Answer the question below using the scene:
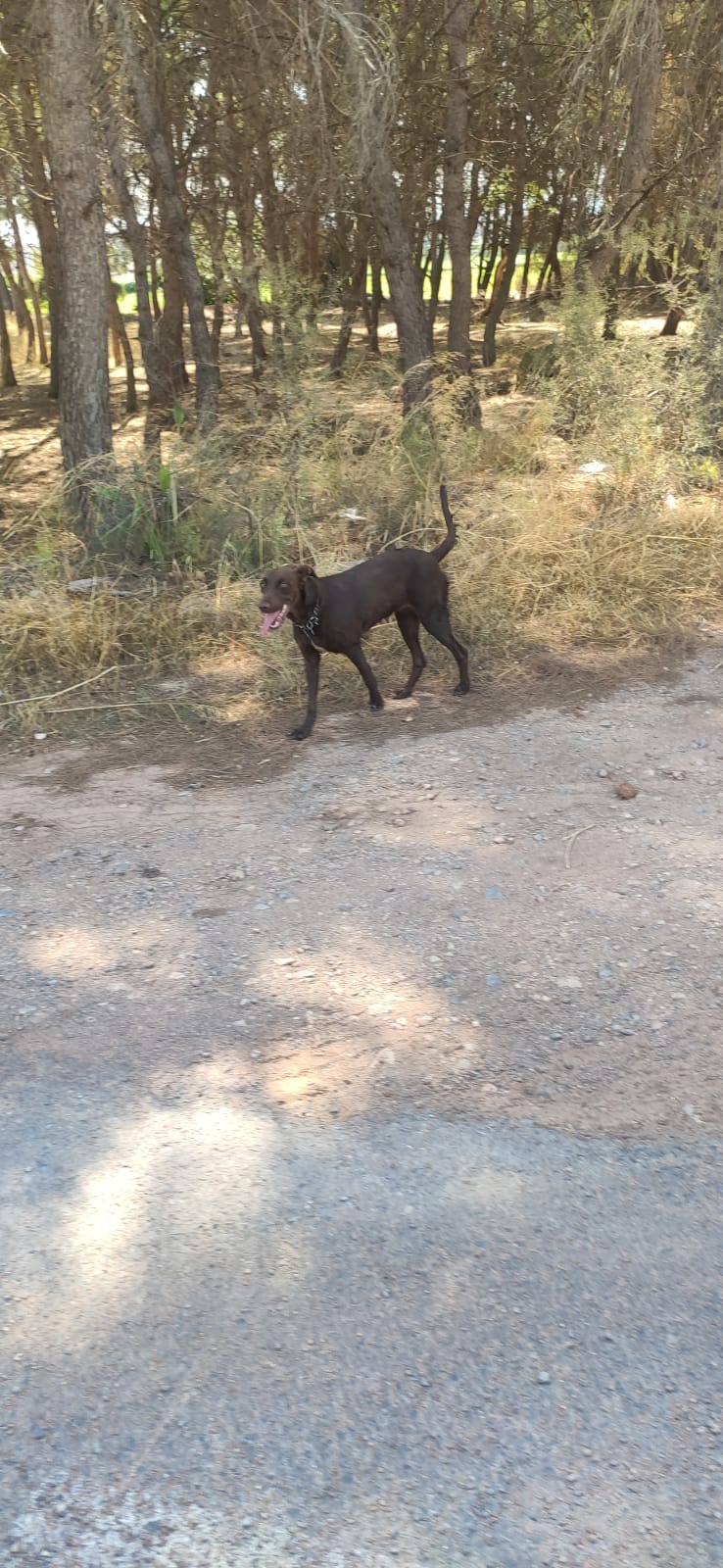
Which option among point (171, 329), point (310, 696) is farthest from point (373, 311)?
point (310, 696)

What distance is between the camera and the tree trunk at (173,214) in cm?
1050

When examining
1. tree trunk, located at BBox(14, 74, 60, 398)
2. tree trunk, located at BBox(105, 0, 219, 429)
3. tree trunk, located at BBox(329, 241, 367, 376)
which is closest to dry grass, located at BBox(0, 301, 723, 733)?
tree trunk, located at BBox(105, 0, 219, 429)

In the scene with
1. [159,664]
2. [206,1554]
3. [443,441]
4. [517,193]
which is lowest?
[206,1554]

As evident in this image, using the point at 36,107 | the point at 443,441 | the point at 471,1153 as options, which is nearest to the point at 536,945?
the point at 471,1153

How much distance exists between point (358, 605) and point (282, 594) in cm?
48

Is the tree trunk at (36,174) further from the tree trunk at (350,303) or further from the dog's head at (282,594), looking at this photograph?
the dog's head at (282,594)

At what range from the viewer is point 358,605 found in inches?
214

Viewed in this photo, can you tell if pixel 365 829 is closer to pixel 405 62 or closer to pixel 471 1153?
pixel 471 1153

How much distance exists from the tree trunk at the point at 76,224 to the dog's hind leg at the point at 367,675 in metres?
3.02

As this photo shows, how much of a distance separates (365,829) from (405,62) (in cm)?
1183

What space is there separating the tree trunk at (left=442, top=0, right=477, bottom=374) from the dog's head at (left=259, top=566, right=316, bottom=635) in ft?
19.7

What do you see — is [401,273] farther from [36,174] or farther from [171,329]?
[171,329]

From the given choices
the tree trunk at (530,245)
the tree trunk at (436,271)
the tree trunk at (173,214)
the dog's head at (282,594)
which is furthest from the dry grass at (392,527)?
the tree trunk at (530,245)

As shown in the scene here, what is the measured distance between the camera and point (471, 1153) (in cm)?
286
